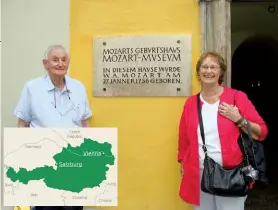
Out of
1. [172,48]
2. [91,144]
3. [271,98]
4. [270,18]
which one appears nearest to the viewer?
[91,144]

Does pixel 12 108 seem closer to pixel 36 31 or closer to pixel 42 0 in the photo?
pixel 36 31

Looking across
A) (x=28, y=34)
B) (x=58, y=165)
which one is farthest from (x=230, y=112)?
(x=28, y=34)

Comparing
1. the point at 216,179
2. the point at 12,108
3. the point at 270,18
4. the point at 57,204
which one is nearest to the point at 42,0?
the point at 12,108

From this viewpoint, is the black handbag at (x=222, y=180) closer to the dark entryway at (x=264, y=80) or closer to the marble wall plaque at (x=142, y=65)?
the marble wall plaque at (x=142, y=65)

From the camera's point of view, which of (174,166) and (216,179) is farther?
(174,166)

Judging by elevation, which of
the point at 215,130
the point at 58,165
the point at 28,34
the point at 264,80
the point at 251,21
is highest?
the point at 251,21

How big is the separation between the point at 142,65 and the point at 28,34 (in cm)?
110

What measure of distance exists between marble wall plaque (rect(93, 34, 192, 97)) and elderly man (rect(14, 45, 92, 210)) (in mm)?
935

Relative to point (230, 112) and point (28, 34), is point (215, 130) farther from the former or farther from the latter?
point (28, 34)

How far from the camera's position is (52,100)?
3.04 m

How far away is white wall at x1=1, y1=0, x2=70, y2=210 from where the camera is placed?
4078 mm

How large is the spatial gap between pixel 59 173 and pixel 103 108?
4.25 ft

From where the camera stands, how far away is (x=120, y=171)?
410 cm

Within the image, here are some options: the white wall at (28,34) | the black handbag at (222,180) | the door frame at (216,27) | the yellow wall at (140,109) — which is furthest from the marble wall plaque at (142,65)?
the black handbag at (222,180)
